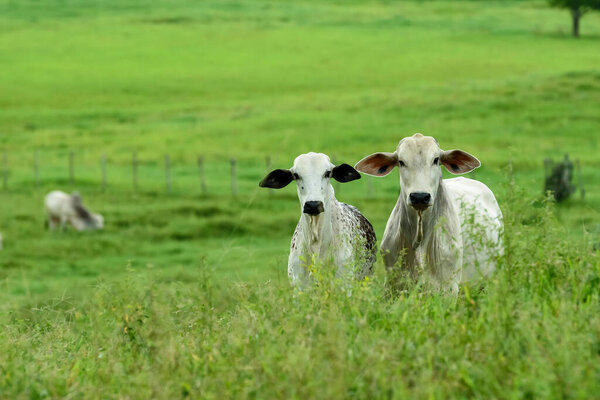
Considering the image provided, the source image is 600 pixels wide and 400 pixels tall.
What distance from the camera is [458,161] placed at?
292 inches

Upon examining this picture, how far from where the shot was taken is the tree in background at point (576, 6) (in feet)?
253

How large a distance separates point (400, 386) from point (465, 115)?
41.2 meters

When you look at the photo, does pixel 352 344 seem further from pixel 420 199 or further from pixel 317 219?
pixel 317 219

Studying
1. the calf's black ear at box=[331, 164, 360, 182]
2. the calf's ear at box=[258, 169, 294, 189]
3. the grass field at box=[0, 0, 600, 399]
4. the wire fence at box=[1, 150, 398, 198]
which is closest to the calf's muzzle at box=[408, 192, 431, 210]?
the grass field at box=[0, 0, 600, 399]

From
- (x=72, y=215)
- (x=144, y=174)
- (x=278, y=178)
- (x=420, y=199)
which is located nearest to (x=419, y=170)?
(x=420, y=199)

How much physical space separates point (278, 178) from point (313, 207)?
710mm

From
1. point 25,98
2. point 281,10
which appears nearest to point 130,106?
point 25,98

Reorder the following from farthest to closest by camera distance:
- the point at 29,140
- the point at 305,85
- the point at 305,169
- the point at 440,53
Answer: the point at 440,53
the point at 305,85
the point at 29,140
the point at 305,169

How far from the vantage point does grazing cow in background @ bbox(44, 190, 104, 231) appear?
936 inches

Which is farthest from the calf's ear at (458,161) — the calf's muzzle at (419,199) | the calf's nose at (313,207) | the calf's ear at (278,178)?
the calf's ear at (278,178)

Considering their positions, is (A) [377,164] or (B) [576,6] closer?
(A) [377,164]

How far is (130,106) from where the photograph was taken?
53.8 m

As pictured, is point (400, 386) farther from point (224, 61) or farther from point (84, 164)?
point (224, 61)

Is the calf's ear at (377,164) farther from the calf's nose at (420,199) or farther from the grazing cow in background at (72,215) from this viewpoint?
the grazing cow in background at (72,215)
